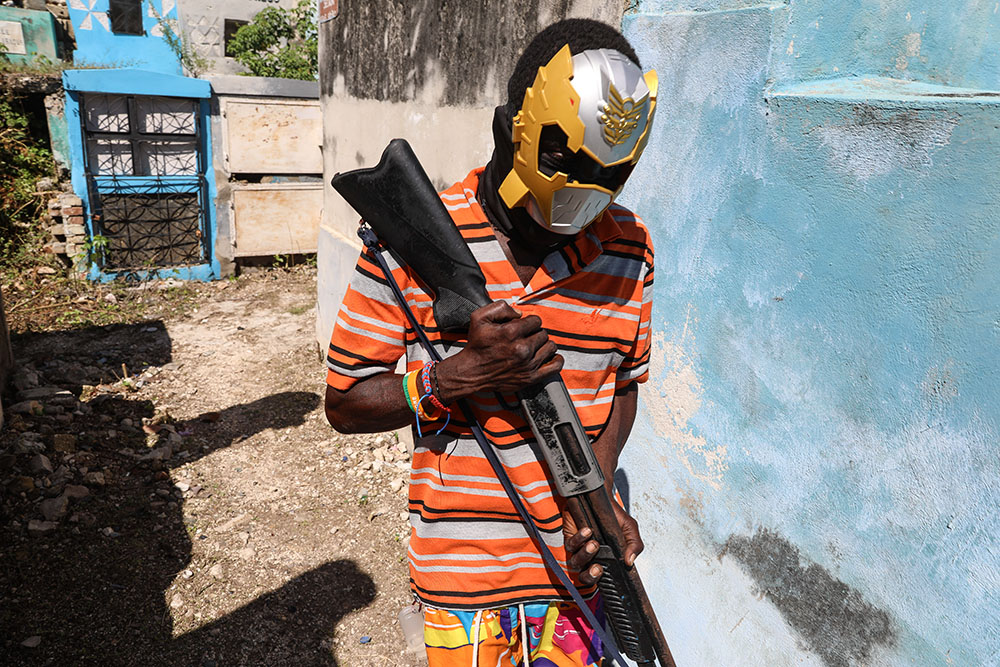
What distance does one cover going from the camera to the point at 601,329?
59.3 inches

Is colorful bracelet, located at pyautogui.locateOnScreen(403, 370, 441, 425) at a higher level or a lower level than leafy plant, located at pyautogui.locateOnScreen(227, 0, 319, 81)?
lower

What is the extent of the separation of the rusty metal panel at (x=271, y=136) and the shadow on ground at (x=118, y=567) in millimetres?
4227

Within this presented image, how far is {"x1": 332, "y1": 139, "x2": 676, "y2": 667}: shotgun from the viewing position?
52.4 inches

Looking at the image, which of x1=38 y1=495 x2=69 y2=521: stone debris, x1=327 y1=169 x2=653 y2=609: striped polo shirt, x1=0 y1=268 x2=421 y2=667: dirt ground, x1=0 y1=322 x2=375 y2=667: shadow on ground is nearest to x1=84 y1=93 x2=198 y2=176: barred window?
x1=0 y1=268 x2=421 y2=667: dirt ground

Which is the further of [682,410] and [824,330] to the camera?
[682,410]

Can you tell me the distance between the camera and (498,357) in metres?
1.27

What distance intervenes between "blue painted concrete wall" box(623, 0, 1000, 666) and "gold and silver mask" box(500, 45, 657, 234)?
2.49 feet

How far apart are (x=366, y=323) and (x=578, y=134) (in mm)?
Answer: 586

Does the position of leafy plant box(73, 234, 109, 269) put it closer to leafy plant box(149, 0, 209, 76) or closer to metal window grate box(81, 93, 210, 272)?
metal window grate box(81, 93, 210, 272)

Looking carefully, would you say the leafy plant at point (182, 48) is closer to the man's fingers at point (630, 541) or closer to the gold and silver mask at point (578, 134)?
the gold and silver mask at point (578, 134)

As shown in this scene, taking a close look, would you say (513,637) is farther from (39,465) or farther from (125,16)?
(125,16)

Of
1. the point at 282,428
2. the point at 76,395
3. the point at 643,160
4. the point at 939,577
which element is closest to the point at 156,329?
the point at 76,395

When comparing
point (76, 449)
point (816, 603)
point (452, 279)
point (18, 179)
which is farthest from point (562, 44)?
point (18, 179)

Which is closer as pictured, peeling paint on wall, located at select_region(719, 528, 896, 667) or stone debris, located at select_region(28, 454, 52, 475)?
peeling paint on wall, located at select_region(719, 528, 896, 667)
